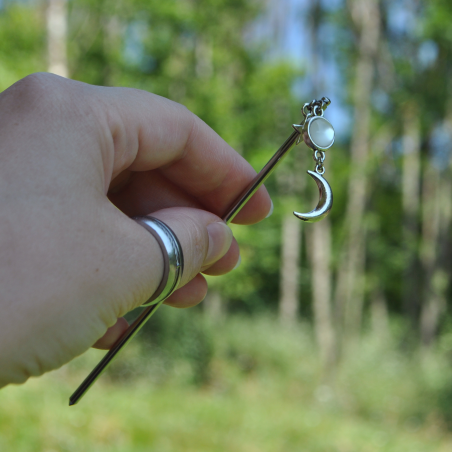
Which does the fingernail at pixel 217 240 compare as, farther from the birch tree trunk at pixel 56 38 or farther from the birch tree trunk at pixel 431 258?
the birch tree trunk at pixel 431 258

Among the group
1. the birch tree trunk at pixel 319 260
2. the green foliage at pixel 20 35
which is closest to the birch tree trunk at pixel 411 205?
the birch tree trunk at pixel 319 260

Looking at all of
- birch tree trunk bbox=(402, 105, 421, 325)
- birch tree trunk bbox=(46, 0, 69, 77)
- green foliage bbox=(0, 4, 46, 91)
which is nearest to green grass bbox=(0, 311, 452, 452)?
birch tree trunk bbox=(402, 105, 421, 325)

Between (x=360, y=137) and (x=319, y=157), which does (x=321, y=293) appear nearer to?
(x=360, y=137)

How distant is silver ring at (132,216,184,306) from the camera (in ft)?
3.18

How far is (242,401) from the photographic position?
8289mm

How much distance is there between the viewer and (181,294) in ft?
4.51

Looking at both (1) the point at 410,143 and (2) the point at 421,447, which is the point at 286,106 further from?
(2) the point at 421,447

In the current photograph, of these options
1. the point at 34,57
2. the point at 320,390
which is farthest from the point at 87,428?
the point at 34,57

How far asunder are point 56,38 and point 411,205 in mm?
10686

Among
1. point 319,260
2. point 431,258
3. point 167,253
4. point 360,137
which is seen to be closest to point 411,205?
point 431,258

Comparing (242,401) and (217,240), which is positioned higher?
(217,240)

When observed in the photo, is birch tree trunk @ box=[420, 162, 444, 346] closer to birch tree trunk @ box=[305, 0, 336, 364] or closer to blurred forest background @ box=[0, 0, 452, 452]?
blurred forest background @ box=[0, 0, 452, 452]

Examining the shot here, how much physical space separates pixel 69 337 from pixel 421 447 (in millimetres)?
7131

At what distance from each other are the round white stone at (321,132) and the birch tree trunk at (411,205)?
37.9 ft
